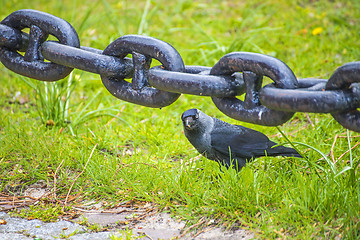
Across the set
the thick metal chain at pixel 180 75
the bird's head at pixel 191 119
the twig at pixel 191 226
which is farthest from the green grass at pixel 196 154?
the thick metal chain at pixel 180 75

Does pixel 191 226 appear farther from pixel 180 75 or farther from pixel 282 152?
pixel 180 75

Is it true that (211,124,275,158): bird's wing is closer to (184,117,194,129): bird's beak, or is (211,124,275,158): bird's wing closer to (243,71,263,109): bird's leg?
(184,117,194,129): bird's beak

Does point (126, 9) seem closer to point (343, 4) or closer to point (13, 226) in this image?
point (343, 4)

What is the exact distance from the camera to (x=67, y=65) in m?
1.70

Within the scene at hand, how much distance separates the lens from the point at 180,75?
1491 millimetres

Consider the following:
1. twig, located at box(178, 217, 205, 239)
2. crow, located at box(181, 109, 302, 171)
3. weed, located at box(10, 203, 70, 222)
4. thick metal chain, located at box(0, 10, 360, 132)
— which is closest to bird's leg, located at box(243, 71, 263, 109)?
thick metal chain, located at box(0, 10, 360, 132)

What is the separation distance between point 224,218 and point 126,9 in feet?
14.5

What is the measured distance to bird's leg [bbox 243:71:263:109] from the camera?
1.49 m

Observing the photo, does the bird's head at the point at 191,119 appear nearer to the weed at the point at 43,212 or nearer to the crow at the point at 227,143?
the crow at the point at 227,143

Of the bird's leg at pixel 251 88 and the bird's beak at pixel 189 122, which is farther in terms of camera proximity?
the bird's beak at pixel 189 122

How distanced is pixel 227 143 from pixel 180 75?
4.04ft

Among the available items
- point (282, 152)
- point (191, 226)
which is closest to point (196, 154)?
point (282, 152)

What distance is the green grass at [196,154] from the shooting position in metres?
Result: 2.10

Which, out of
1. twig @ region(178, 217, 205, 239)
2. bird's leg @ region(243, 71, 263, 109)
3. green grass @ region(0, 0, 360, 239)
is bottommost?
twig @ region(178, 217, 205, 239)
